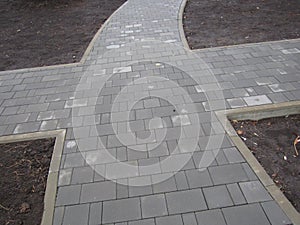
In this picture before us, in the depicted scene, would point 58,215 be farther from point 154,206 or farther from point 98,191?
point 154,206

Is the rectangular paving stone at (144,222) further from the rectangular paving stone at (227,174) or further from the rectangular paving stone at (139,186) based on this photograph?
the rectangular paving stone at (227,174)

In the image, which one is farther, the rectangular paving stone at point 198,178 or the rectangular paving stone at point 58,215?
the rectangular paving stone at point 198,178

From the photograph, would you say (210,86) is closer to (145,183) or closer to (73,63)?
(145,183)

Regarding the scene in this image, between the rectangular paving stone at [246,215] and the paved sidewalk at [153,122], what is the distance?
1cm

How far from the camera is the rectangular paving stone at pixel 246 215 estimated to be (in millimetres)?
2557

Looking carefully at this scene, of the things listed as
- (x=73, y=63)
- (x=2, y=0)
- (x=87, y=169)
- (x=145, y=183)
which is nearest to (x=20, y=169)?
(x=87, y=169)

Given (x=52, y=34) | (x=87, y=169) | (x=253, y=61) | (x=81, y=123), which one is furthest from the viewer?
(x=52, y=34)

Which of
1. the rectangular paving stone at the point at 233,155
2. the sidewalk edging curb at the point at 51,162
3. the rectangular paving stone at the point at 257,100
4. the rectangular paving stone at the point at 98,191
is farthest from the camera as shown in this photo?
the rectangular paving stone at the point at 257,100

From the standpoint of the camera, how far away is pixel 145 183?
3.03 metres

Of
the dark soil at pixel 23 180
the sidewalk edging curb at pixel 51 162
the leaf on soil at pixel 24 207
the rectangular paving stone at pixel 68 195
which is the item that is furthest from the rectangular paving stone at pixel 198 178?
the leaf on soil at pixel 24 207

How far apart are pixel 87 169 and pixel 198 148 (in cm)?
147

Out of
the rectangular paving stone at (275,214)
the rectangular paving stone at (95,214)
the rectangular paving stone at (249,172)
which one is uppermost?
the rectangular paving stone at (275,214)

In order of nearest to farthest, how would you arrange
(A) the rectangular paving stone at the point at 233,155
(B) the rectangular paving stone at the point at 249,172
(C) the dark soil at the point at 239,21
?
(B) the rectangular paving stone at the point at 249,172 < (A) the rectangular paving stone at the point at 233,155 < (C) the dark soil at the point at 239,21

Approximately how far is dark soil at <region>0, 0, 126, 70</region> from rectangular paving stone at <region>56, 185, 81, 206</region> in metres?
3.74
